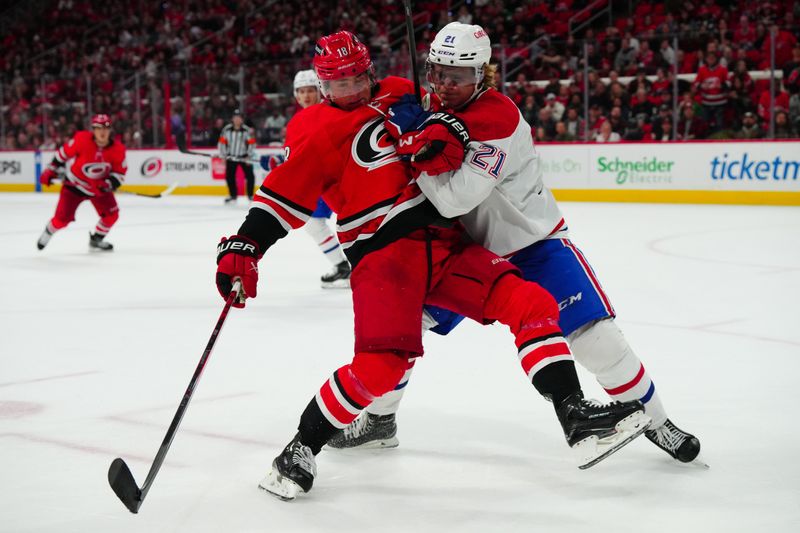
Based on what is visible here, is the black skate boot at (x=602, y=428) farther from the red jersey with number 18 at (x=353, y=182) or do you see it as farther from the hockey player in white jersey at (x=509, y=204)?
the red jersey with number 18 at (x=353, y=182)

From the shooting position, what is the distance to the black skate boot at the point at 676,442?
2576mm

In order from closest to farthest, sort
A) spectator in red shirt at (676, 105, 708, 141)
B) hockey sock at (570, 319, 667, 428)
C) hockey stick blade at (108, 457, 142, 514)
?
hockey stick blade at (108, 457, 142, 514), hockey sock at (570, 319, 667, 428), spectator in red shirt at (676, 105, 708, 141)

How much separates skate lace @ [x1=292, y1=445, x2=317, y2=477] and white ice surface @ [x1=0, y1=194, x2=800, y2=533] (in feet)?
0.25

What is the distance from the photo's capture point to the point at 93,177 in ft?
26.8

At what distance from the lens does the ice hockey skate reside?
2.58 metres

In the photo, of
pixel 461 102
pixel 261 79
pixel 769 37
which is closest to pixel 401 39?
pixel 261 79

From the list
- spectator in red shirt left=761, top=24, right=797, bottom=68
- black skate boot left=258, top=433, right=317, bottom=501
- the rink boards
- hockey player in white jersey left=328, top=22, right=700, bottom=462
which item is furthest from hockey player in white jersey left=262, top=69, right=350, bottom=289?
spectator in red shirt left=761, top=24, right=797, bottom=68

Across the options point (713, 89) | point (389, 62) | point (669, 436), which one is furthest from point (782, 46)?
A: point (669, 436)

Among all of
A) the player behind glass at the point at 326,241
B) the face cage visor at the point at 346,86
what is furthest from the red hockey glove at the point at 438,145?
the player behind glass at the point at 326,241

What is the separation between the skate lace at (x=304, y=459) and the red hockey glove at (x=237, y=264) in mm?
394

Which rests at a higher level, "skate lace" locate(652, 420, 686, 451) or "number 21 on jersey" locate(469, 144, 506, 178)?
"number 21 on jersey" locate(469, 144, 506, 178)

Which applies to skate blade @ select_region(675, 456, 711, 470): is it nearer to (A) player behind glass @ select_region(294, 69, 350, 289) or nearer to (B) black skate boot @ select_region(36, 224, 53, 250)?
(A) player behind glass @ select_region(294, 69, 350, 289)

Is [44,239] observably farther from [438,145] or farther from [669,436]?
[669,436]

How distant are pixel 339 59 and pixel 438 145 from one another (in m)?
0.39
